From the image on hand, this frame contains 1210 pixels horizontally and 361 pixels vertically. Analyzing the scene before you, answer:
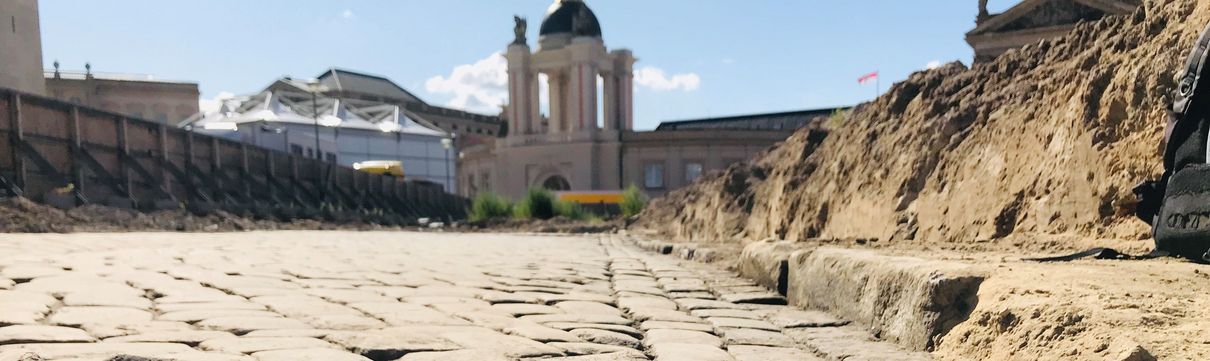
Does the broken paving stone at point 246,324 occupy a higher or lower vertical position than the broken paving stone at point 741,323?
higher

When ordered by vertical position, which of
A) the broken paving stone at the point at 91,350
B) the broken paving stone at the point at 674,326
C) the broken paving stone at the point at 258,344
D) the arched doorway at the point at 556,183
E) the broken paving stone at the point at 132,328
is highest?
the broken paving stone at the point at 91,350

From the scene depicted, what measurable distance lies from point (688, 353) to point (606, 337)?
16.3 inches

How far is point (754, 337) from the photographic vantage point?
3.52m

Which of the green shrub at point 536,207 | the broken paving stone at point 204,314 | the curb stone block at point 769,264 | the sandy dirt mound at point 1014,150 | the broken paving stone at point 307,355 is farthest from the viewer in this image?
the green shrub at point 536,207

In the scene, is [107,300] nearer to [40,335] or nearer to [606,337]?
[40,335]

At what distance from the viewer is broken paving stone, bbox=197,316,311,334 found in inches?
120

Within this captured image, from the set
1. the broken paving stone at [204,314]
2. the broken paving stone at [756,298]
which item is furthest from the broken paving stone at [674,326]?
the broken paving stone at [204,314]

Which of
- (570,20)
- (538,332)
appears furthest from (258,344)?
(570,20)

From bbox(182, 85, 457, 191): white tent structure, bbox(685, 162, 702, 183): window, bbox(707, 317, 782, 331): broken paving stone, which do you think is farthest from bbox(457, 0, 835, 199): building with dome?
bbox(707, 317, 782, 331): broken paving stone

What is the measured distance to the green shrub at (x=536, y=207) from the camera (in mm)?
25859

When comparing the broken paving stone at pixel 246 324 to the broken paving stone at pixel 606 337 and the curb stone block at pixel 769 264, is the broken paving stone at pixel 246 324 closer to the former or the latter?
the broken paving stone at pixel 606 337

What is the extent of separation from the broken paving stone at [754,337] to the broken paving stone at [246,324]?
179 centimetres

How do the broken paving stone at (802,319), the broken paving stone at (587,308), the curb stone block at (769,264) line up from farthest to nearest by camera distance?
the curb stone block at (769,264), the broken paving stone at (587,308), the broken paving stone at (802,319)

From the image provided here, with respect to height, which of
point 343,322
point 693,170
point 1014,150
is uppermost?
point 1014,150
